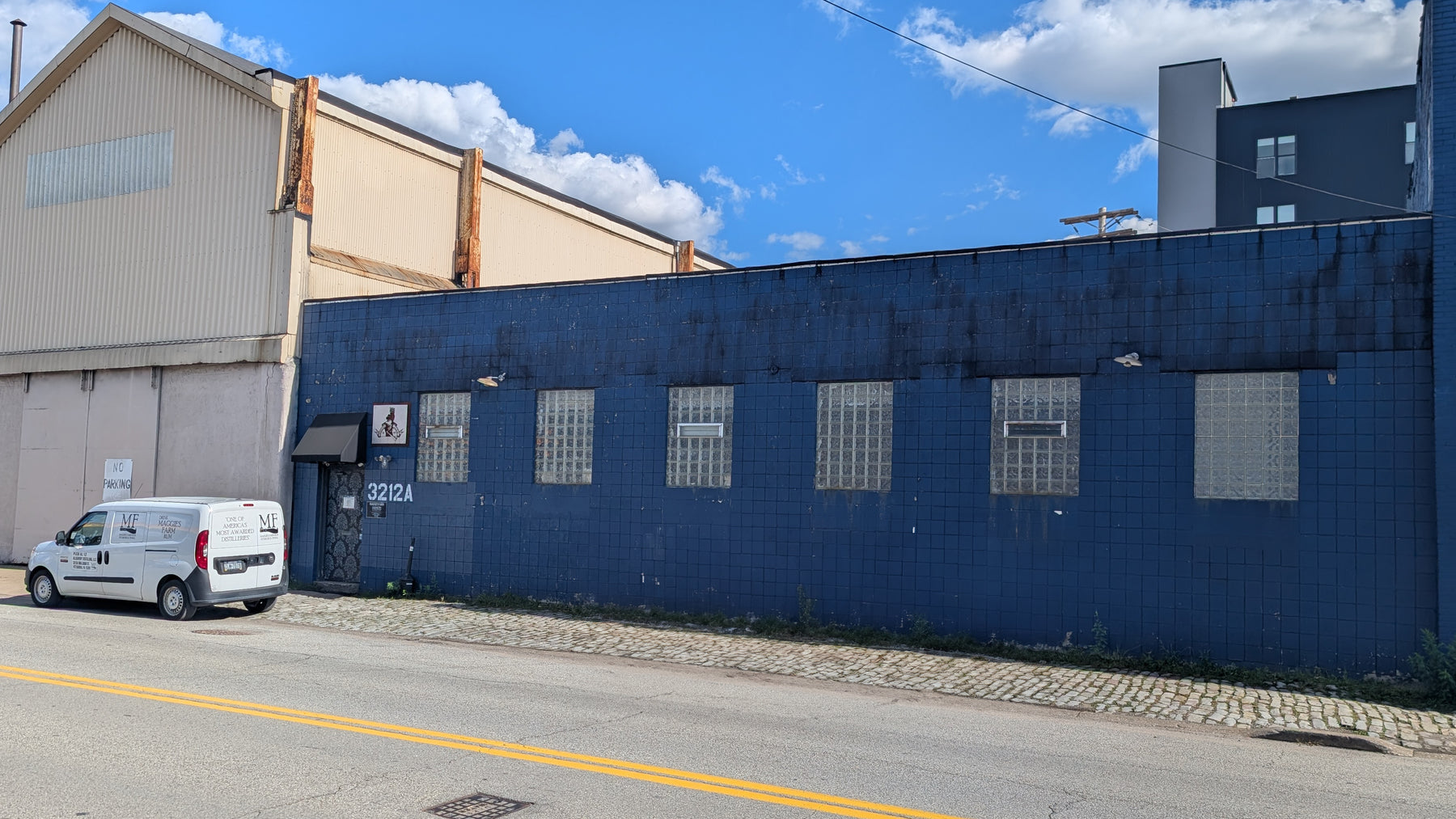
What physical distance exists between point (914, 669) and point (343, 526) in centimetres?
1122

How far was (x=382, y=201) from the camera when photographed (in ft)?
71.2

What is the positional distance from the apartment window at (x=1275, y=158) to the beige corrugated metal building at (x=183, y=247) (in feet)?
103

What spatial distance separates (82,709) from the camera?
900 centimetres

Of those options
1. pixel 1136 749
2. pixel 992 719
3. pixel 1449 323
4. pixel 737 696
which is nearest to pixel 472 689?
pixel 737 696

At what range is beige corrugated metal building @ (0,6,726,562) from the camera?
1994 centimetres

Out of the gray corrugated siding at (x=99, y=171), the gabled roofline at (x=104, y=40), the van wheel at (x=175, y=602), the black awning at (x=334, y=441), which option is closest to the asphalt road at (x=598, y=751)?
the van wheel at (x=175, y=602)

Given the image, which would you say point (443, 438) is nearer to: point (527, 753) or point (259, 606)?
point (259, 606)

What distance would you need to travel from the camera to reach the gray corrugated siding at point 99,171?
21797mm

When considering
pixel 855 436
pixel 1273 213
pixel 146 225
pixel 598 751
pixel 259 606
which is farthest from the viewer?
pixel 1273 213

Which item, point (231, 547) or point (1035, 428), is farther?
point (231, 547)

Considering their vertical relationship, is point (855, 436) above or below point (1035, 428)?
below

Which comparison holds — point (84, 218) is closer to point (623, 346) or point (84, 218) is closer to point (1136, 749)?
point (623, 346)

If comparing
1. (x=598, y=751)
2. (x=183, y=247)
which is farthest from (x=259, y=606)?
(x=598, y=751)

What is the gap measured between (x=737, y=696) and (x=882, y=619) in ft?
14.0
